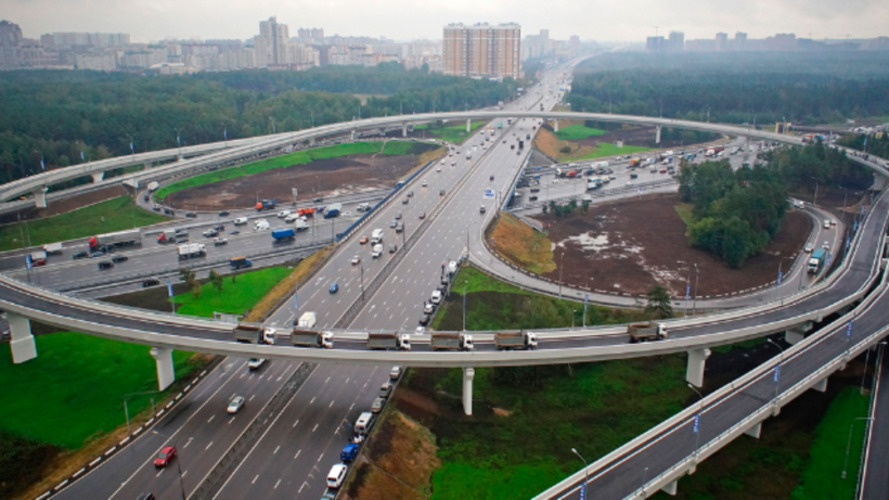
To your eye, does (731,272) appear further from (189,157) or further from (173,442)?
(189,157)

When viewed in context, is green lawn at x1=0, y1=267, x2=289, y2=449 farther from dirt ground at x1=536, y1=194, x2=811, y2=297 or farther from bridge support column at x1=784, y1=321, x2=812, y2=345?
bridge support column at x1=784, y1=321, x2=812, y2=345

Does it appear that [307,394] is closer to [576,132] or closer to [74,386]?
[74,386]

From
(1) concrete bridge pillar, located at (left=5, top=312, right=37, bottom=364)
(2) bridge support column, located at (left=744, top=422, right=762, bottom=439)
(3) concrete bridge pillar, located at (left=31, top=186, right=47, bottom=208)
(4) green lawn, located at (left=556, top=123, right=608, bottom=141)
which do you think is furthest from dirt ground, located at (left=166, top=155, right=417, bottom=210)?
(2) bridge support column, located at (left=744, top=422, right=762, bottom=439)

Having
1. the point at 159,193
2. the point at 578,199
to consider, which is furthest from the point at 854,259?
the point at 159,193

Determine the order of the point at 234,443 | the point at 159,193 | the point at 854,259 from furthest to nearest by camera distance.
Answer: the point at 159,193, the point at 854,259, the point at 234,443

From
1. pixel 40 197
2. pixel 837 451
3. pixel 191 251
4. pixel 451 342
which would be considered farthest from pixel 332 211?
pixel 837 451

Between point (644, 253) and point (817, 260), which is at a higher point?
point (817, 260)
